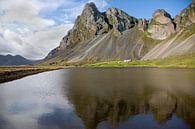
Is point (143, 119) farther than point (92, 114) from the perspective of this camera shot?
No

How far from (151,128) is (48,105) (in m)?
18.2

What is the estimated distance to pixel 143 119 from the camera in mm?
30125

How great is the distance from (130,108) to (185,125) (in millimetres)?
10061

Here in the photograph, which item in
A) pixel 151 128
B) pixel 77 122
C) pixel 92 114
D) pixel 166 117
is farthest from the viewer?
pixel 92 114

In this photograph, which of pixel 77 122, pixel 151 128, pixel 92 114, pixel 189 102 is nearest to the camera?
pixel 151 128

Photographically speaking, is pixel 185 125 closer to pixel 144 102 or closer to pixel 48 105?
pixel 144 102

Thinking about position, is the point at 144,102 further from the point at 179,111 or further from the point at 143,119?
the point at 143,119

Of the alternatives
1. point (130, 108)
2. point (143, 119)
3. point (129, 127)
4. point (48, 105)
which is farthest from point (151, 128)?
point (48, 105)

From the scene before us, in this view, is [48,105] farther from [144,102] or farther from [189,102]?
[189,102]

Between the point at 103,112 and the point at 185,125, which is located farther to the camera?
the point at 103,112

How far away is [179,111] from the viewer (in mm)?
34000

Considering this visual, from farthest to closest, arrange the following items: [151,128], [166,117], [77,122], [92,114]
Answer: [92,114], [166,117], [77,122], [151,128]

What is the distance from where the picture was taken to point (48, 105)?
40469mm

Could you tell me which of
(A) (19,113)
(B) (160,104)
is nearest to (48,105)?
(A) (19,113)
